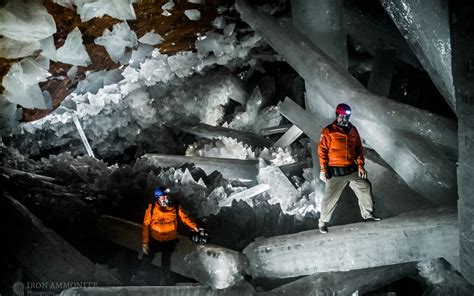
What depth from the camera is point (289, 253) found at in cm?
386

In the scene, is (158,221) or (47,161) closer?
(158,221)

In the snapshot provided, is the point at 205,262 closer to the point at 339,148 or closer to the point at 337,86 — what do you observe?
the point at 339,148

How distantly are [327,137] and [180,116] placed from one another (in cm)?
599

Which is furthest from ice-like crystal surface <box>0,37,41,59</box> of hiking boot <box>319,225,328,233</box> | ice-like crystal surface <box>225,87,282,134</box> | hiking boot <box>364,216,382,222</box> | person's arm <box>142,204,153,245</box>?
ice-like crystal surface <box>225,87,282,134</box>

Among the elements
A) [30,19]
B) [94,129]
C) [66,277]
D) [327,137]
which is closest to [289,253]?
[327,137]

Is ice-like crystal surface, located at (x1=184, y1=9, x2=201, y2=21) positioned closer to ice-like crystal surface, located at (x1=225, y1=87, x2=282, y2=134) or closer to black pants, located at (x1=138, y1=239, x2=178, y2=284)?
black pants, located at (x1=138, y1=239, x2=178, y2=284)

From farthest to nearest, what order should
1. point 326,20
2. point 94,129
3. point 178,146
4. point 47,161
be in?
point 178,146 → point 94,129 → point 47,161 → point 326,20

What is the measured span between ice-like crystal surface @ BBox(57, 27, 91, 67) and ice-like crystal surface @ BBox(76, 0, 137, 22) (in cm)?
28

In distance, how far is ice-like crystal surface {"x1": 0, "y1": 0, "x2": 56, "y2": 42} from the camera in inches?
149

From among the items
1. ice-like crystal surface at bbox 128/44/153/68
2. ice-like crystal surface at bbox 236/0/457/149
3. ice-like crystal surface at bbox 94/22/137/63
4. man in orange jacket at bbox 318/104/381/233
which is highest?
ice-like crystal surface at bbox 236/0/457/149

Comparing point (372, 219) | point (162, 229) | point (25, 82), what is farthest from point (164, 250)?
point (25, 82)

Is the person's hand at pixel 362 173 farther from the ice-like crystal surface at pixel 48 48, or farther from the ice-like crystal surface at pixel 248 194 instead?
the ice-like crystal surface at pixel 48 48

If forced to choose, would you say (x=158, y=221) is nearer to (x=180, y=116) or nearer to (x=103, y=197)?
(x=103, y=197)

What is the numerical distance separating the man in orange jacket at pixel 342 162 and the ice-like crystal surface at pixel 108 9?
2546mm
